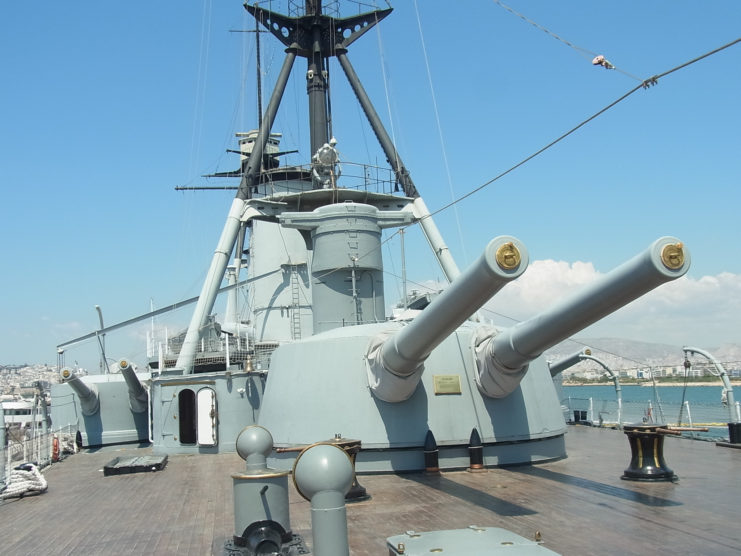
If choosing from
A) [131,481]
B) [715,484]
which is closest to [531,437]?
[715,484]

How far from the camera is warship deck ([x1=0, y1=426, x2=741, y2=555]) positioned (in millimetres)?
5797

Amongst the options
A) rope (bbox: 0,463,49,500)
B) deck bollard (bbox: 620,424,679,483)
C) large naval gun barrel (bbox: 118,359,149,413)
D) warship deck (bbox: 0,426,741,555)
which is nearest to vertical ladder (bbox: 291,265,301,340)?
large naval gun barrel (bbox: 118,359,149,413)

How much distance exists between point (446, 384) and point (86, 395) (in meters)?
12.4

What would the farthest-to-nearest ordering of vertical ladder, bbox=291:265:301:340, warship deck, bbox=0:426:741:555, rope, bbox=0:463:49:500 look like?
vertical ladder, bbox=291:265:301:340 < rope, bbox=0:463:49:500 < warship deck, bbox=0:426:741:555

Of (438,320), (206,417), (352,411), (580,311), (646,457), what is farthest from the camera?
(206,417)

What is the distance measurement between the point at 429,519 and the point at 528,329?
2213mm

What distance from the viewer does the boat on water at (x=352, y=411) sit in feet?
18.3

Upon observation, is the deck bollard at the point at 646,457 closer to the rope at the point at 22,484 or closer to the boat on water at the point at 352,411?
the boat on water at the point at 352,411

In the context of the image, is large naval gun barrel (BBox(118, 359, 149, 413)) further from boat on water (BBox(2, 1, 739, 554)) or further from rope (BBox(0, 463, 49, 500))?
rope (BBox(0, 463, 49, 500))

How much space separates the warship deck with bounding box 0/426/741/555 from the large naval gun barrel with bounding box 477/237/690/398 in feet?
4.52

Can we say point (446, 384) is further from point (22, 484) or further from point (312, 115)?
point (312, 115)

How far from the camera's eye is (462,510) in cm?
688

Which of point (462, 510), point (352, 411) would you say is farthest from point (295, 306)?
point (462, 510)

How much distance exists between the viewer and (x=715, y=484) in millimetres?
7836
